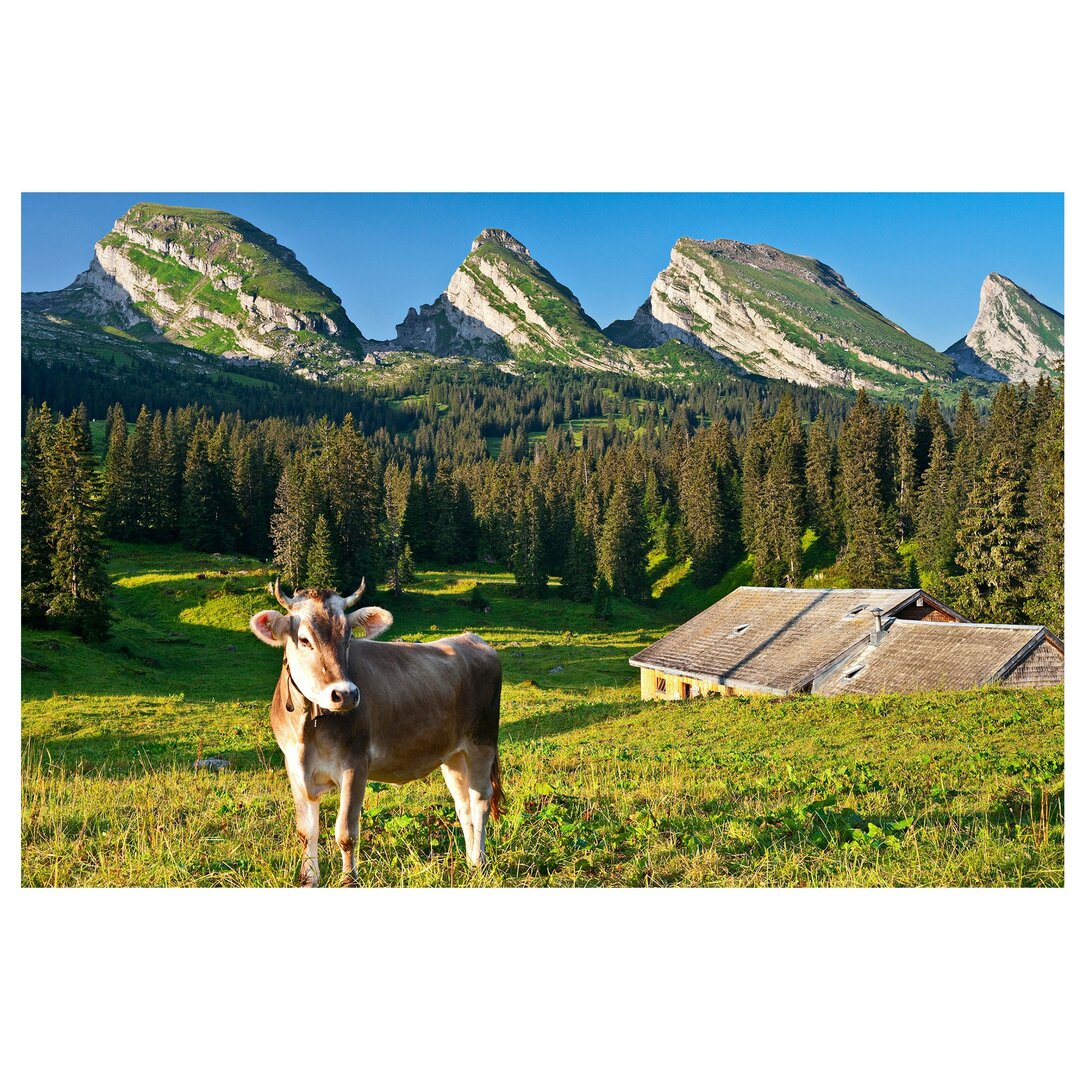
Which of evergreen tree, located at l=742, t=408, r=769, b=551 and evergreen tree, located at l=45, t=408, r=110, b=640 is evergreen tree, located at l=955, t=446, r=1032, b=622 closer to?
evergreen tree, located at l=742, t=408, r=769, b=551

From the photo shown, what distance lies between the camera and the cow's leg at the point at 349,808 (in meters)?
4.39

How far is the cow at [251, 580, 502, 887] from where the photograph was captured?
411 centimetres

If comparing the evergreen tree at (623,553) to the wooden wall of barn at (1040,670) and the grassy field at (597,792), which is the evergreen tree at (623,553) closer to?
the grassy field at (597,792)

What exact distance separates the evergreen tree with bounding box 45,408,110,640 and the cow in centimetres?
2807

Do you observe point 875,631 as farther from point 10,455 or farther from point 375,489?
point 375,489

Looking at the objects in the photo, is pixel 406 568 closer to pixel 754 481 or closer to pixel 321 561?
pixel 321 561

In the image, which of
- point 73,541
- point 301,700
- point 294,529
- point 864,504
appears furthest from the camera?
point 864,504

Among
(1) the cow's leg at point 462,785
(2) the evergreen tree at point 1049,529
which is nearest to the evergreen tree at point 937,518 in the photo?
(2) the evergreen tree at point 1049,529

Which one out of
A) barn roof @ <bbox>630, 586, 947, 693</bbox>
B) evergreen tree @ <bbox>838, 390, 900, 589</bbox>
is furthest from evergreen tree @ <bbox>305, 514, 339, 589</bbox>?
evergreen tree @ <bbox>838, 390, 900, 589</bbox>

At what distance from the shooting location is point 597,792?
326 inches

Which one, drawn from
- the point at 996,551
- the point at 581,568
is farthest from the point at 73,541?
the point at 581,568

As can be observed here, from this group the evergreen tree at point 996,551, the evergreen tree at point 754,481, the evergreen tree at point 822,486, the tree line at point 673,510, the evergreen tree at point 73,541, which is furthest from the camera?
the evergreen tree at point 754,481

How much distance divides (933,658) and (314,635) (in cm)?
2348

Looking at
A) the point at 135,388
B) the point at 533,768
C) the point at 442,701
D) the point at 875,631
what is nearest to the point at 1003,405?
the point at 875,631
